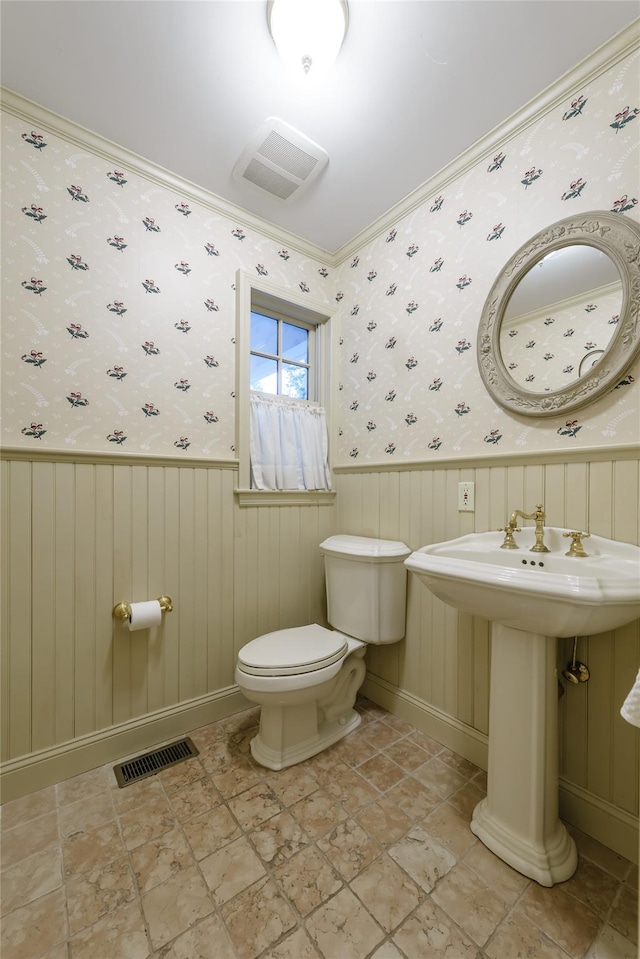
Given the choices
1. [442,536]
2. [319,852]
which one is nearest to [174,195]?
[442,536]

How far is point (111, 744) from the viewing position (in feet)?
4.87

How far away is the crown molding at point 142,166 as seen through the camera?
135 cm

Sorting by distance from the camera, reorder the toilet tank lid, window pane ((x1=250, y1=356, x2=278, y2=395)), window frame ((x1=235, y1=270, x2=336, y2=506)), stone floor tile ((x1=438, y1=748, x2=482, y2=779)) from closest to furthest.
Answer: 1. stone floor tile ((x1=438, y1=748, x2=482, y2=779))
2. the toilet tank lid
3. window frame ((x1=235, y1=270, x2=336, y2=506))
4. window pane ((x1=250, y1=356, x2=278, y2=395))

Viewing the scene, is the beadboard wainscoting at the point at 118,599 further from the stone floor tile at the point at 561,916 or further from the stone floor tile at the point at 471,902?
the stone floor tile at the point at 561,916

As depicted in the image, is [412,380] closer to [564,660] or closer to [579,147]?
[579,147]

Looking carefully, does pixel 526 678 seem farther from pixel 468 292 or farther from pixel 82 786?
pixel 82 786

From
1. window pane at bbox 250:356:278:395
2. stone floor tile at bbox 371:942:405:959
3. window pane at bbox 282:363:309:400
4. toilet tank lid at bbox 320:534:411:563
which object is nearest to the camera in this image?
stone floor tile at bbox 371:942:405:959

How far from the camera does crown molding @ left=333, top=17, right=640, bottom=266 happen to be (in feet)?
3.80

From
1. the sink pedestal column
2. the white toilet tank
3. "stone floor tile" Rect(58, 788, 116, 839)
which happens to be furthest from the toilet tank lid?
"stone floor tile" Rect(58, 788, 116, 839)

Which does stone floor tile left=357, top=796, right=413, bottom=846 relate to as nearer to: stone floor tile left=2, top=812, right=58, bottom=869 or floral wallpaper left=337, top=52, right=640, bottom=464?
stone floor tile left=2, top=812, right=58, bottom=869

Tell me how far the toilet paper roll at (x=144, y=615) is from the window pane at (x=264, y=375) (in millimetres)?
1131

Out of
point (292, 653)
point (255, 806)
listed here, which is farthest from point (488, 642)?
point (255, 806)

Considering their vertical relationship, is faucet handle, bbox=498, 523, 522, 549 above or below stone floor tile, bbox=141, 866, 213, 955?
above

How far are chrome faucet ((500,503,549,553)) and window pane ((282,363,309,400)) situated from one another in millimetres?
1329
